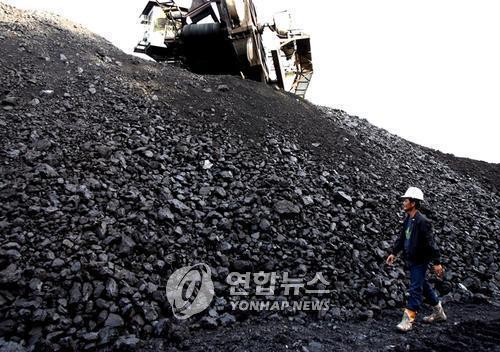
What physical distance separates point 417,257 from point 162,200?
151 inches

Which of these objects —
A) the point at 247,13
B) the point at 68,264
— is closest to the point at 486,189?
the point at 247,13

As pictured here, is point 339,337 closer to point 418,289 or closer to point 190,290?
point 418,289

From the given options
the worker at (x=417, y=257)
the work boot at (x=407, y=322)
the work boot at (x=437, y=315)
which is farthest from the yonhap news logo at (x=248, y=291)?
the work boot at (x=437, y=315)

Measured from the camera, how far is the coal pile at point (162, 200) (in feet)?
13.1

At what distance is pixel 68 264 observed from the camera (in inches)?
163

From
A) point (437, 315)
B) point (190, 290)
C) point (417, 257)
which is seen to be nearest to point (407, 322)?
point (437, 315)

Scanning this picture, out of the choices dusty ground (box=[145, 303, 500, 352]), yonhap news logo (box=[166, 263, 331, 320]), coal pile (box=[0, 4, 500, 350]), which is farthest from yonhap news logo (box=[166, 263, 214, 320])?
dusty ground (box=[145, 303, 500, 352])

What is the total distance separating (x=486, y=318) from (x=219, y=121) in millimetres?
6333

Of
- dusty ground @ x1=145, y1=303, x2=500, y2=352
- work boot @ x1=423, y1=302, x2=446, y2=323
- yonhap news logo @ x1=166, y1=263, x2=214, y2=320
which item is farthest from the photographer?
work boot @ x1=423, y1=302, x2=446, y2=323

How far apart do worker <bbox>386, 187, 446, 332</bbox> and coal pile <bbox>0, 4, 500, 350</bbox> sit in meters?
0.51

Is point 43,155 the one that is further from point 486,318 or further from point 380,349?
point 486,318

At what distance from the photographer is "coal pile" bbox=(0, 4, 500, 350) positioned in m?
3.98

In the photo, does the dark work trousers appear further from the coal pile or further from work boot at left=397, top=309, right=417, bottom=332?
the coal pile

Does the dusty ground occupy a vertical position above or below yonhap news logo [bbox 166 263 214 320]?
below
